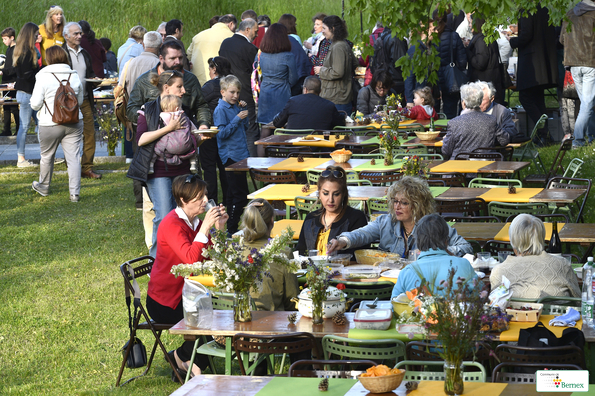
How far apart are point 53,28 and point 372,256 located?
8.21m

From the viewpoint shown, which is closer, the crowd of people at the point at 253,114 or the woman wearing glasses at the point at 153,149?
the crowd of people at the point at 253,114

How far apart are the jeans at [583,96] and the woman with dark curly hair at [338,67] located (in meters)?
3.51

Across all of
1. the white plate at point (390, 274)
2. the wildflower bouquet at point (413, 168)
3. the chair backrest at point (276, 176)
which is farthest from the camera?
the chair backrest at point (276, 176)

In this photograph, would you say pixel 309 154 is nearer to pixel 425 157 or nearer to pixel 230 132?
pixel 230 132

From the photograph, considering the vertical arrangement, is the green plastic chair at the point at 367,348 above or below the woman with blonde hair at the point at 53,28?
below

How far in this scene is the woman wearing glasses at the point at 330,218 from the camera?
20.8 feet

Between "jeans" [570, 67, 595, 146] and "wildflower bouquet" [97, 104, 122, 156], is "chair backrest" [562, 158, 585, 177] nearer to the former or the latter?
"jeans" [570, 67, 595, 146]

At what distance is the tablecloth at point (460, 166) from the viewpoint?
28.0 ft

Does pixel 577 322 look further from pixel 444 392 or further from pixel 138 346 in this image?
pixel 138 346

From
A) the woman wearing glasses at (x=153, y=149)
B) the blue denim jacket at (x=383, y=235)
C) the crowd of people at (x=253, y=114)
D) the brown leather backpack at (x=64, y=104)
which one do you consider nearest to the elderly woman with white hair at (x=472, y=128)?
the crowd of people at (x=253, y=114)

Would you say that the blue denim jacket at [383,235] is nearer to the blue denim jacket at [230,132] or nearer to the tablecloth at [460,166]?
the tablecloth at [460,166]

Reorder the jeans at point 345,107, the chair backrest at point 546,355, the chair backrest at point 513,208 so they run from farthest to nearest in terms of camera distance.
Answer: the jeans at point 345,107
the chair backrest at point 513,208
the chair backrest at point 546,355

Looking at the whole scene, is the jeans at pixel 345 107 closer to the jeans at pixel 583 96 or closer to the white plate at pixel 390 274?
the jeans at pixel 583 96

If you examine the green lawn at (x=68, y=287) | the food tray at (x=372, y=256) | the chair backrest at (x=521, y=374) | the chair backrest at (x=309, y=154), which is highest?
the chair backrest at (x=309, y=154)
